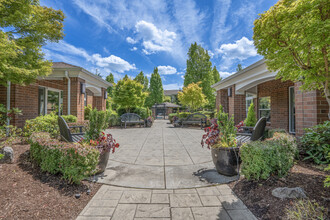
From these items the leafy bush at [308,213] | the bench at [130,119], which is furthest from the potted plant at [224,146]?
the bench at [130,119]

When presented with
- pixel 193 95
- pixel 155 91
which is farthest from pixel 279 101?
pixel 155 91

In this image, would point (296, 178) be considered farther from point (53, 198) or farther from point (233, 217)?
point (53, 198)

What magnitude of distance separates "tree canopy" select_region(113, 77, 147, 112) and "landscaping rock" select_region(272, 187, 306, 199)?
39.6ft

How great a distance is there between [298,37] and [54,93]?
12.5 m

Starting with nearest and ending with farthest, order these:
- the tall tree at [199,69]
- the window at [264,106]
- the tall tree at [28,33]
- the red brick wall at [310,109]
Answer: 1. the red brick wall at [310,109]
2. the tall tree at [28,33]
3. the window at [264,106]
4. the tall tree at [199,69]

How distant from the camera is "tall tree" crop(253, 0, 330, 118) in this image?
1.92m

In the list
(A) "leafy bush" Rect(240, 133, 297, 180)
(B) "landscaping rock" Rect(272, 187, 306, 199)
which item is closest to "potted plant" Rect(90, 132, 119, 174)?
(A) "leafy bush" Rect(240, 133, 297, 180)

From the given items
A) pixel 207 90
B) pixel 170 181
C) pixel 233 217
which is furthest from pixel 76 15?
pixel 207 90

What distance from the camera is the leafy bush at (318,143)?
10.5 feet

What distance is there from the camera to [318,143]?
3.35 meters

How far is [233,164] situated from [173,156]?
71.3 inches

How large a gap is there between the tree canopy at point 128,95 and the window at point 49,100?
3968 mm

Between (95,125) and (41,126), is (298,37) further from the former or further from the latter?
(41,126)

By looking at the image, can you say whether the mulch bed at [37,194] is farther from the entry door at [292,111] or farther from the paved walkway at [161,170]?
the entry door at [292,111]
